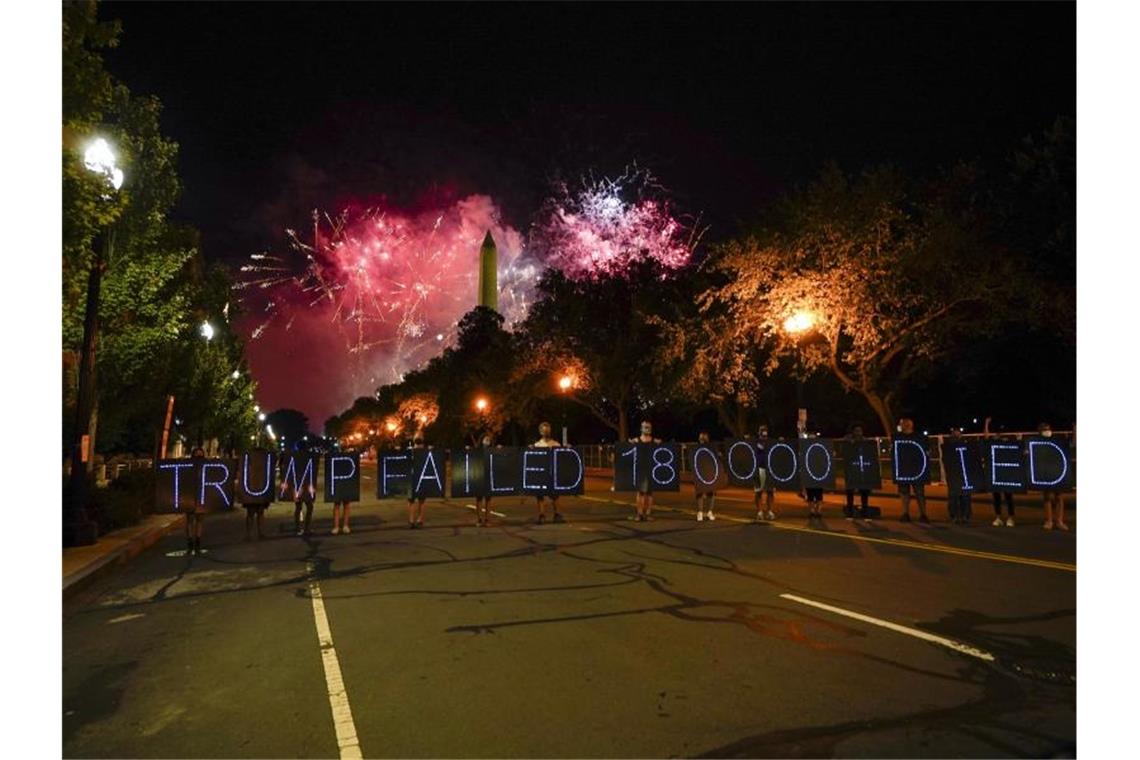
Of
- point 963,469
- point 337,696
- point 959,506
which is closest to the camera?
point 337,696

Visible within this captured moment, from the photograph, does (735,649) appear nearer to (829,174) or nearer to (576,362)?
(829,174)

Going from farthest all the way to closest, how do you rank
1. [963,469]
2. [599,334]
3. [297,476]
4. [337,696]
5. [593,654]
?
1. [599,334]
2. [297,476]
3. [963,469]
4. [593,654]
5. [337,696]

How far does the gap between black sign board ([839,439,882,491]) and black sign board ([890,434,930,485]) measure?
1.40ft

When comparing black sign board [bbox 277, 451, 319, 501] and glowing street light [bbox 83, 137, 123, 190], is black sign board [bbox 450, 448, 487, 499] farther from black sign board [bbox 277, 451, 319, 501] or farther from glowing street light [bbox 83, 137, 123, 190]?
glowing street light [bbox 83, 137, 123, 190]

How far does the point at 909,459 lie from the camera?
52.6 ft

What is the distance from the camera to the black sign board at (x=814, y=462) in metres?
16.2

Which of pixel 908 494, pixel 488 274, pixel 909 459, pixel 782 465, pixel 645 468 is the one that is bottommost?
pixel 908 494

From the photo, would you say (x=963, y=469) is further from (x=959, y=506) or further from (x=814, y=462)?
(x=814, y=462)

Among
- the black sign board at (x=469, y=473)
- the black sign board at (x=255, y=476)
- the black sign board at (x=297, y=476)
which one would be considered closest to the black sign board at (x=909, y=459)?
the black sign board at (x=469, y=473)

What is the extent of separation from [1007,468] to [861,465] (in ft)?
8.78

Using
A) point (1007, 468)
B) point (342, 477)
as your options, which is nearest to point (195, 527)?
point (342, 477)

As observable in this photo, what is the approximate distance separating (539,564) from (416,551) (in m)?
2.80

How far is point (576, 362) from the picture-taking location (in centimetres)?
4425

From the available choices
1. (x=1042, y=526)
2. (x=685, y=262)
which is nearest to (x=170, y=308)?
(x=1042, y=526)
